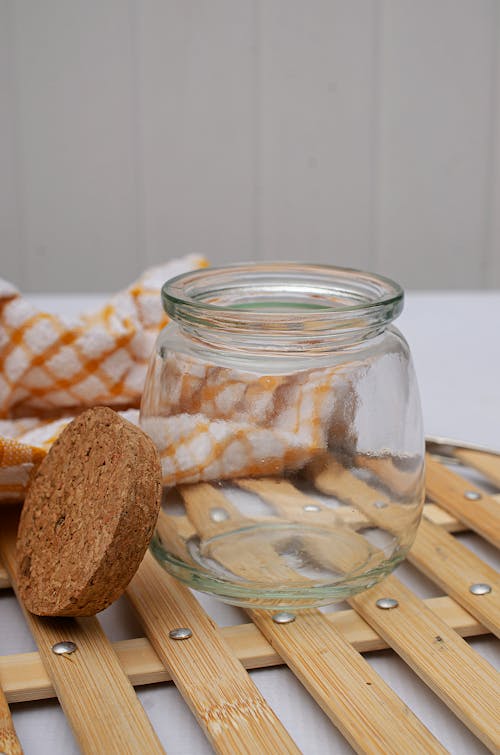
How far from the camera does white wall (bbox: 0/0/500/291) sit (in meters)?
1.59

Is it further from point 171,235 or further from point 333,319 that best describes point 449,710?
point 171,235

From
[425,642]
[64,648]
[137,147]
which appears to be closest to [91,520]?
[64,648]

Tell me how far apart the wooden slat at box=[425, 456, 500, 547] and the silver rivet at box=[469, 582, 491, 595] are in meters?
0.05

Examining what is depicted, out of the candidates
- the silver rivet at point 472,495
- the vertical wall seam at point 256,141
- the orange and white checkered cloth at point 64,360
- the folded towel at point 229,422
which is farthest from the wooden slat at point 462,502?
the vertical wall seam at point 256,141

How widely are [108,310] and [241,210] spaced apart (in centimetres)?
96

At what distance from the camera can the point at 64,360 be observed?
2.35 ft

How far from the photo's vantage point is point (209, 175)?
1.66 meters

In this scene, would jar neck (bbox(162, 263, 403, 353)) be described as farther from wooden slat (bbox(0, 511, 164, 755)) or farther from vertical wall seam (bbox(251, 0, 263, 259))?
vertical wall seam (bbox(251, 0, 263, 259))

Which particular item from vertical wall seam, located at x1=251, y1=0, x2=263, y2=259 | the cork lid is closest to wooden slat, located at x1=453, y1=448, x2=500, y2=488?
the cork lid

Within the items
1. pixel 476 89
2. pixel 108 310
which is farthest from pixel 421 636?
pixel 476 89

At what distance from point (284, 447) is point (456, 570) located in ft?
0.35

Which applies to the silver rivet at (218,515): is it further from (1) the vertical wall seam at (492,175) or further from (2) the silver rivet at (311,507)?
(1) the vertical wall seam at (492,175)

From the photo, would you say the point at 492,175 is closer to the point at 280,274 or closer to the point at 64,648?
the point at 280,274

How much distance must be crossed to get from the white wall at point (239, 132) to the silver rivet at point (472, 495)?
1127 millimetres
